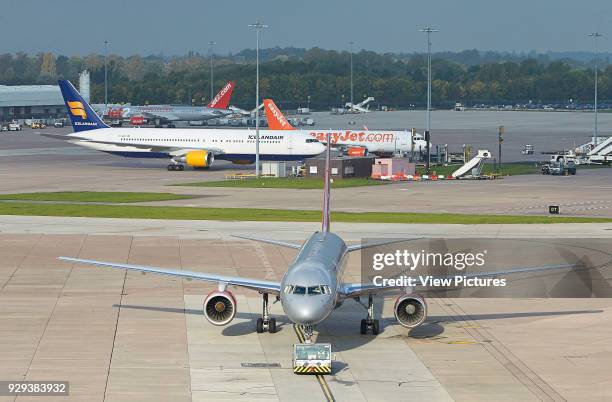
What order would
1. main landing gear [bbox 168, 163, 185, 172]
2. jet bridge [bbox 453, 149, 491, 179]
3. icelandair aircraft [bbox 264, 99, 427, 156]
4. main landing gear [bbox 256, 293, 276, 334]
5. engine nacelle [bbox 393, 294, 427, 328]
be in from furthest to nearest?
icelandair aircraft [bbox 264, 99, 427, 156] < main landing gear [bbox 168, 163, 185, 172] < jet bridge [bbox 453, 149, 491, 179] < main landing gear [bbox 256, 293, 276, 334] < engine nacelle [bbox 393, 294, 427, 328]

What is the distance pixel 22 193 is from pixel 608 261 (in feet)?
186

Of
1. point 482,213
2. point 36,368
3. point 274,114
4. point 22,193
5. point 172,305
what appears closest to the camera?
point 36,368

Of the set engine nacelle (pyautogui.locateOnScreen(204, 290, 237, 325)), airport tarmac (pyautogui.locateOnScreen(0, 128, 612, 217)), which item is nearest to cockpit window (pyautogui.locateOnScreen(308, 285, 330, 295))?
engine nacelle (pyautogui.locateOnScreen(204, 290, 237, 325))

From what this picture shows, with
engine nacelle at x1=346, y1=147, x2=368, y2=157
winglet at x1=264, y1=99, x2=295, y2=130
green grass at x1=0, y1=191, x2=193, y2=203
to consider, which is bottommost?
green grass at x1=0, y1=191, x2=193, y2=203

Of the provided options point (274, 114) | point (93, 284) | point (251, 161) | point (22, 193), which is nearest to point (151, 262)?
point (93, 284)

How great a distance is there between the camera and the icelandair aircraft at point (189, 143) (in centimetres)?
12950

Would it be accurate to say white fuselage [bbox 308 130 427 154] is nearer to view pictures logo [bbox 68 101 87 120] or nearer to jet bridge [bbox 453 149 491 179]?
jet bridge [bbox 453 149 491 179]

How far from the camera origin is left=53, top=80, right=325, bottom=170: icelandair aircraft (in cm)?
12950

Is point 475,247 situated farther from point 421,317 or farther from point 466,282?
point 421,317

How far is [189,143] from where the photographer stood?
430 ft

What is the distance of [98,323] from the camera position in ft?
143

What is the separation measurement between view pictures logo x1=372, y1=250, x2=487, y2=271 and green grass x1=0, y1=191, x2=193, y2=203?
34.1m

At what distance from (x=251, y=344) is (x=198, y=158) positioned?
89830mm

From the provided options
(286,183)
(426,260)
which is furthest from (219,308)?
(286,183)
